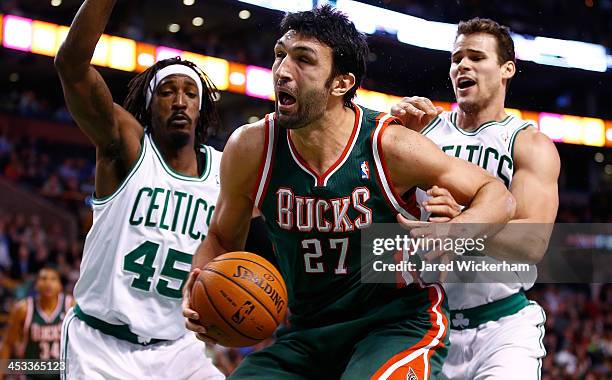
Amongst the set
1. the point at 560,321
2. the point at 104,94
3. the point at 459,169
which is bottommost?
the point at 560,321

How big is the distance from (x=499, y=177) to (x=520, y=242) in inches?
18.4

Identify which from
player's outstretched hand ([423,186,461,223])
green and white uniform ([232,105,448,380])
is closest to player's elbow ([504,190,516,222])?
player's outstretched hand ([423,186,461,223])

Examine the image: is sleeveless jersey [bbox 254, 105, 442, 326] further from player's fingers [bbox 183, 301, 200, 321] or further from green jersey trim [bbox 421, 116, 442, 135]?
green jersey trim [bbox 421, 116, 442, 135]

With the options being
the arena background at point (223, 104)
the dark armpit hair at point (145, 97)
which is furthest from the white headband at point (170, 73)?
the arena background at point (223, 104)

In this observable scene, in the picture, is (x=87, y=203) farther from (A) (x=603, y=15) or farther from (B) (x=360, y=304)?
(B) (x=360, y=304)

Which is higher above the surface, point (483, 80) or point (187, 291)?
point (483, 80)

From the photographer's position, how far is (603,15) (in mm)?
15703

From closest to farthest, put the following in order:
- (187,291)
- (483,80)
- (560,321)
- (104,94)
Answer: (187,291) → (104,94) → (483,80) → (560,321)

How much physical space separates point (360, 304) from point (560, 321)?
14320 millimetres

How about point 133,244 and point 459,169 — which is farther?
point 133,244

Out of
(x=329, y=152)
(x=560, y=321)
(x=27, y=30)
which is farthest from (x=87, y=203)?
(x=329, y=152)

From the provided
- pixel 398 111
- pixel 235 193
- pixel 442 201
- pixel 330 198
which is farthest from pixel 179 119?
pixel 442 201

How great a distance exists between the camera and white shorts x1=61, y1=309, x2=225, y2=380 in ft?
14.0

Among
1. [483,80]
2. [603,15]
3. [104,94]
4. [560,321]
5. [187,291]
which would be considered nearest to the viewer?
[187,291]
